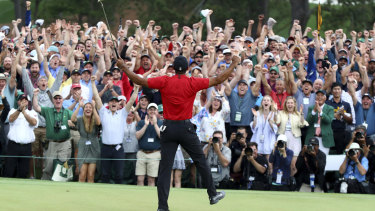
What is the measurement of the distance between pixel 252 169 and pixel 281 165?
56cm

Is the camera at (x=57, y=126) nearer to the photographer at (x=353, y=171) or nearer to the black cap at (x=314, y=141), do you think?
the black cap at (x=314, y=141)

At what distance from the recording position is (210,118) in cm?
1543

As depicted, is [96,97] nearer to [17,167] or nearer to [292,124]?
[17,167]

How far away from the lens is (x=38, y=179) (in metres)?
14.4

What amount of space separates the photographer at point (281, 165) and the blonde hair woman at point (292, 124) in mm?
603

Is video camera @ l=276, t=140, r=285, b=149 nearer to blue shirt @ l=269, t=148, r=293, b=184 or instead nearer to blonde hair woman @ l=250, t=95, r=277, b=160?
blue shirt @ l=269, t=148, r=293, b=184

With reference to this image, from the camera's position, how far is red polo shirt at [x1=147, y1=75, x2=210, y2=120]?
391 inches

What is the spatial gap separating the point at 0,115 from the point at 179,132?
687cm

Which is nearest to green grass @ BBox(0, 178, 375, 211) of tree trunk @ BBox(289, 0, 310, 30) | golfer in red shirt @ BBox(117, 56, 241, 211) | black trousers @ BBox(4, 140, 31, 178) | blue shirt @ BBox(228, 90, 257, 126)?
golfer in red shirt @ BBox(117, 56, 241, 211)

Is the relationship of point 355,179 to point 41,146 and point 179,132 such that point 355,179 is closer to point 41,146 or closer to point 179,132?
point 179,132

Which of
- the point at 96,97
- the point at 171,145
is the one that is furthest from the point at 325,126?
the point at 171,145

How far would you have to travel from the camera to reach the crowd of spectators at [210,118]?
14.5 m

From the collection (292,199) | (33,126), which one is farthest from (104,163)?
(292,199)

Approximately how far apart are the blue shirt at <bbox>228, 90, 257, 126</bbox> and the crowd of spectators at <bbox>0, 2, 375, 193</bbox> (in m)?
0.02
